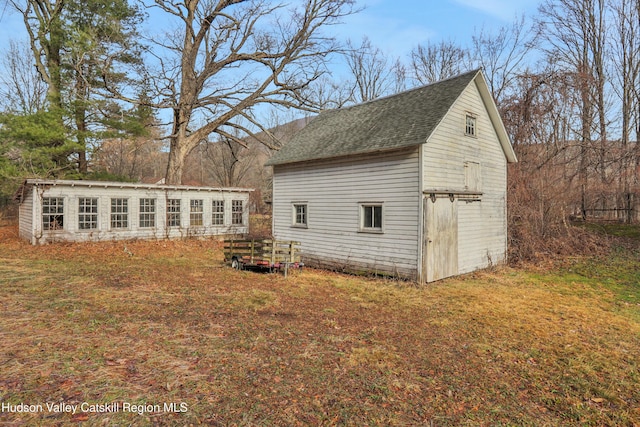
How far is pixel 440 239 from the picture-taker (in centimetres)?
1155

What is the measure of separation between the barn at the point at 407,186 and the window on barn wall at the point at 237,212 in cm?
828

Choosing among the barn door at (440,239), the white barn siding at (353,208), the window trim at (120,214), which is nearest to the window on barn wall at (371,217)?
the white barn siding at (353,208)

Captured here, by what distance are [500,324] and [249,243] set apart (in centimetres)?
861

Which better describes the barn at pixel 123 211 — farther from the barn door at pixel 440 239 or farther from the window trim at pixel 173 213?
the barn door at pixel 440 239

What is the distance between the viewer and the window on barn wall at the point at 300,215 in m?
15.1

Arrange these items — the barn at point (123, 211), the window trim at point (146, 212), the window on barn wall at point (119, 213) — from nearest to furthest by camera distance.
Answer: the barn at point (123, 211)
the window on barn wall at point (119, 213)
the window trim at point (146, 212)

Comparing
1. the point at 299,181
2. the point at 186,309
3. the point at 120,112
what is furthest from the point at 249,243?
the point at 120,112

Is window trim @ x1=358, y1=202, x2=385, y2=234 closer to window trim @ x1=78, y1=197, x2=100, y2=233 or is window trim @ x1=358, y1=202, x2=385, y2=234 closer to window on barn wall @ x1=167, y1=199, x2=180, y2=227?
window on barn wall @ x1=167, y1=199, x2=180, y2=227

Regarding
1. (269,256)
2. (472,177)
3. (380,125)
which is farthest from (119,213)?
(472,177)

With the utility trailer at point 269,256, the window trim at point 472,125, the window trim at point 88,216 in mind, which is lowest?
the utility trailer at point 269,256

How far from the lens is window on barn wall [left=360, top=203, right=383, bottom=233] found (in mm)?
12219

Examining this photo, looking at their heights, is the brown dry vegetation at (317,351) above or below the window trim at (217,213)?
below

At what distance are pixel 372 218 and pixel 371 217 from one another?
0.36 ft

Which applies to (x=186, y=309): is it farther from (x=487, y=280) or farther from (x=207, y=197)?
(x=207, y=197)
